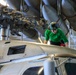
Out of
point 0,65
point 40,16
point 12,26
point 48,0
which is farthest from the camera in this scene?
point 40,16

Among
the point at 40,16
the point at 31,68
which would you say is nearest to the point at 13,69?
the point at 31,68

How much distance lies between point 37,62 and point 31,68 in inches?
5.9

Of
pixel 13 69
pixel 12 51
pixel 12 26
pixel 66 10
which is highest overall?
pixel 66 10

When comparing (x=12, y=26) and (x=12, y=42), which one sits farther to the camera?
(x=12, y=26)

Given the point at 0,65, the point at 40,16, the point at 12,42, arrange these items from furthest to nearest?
the point at 40,16, the point at 12,42, the point at 0,65

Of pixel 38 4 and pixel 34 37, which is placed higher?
pixel 38 4

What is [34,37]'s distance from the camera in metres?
9.07

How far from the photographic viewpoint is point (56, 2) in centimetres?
818

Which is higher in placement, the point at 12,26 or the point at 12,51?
the point at 12,26

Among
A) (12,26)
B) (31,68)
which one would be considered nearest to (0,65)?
(31,68)

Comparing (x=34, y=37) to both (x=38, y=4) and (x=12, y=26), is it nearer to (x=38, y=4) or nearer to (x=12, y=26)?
(x=38, y=4)

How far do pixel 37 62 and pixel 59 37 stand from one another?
1.81 meters

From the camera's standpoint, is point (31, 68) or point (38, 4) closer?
point (31, 68)

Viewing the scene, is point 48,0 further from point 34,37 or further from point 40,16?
point 34,37
